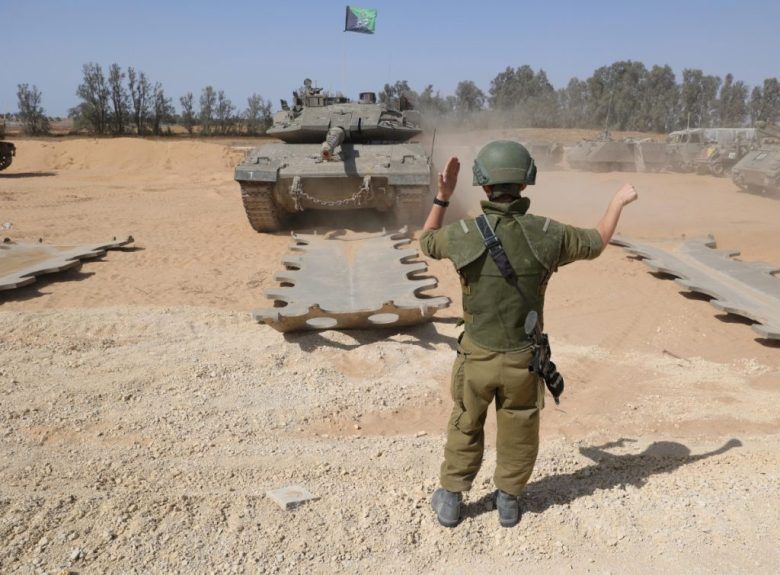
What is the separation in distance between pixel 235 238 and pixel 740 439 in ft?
27.3

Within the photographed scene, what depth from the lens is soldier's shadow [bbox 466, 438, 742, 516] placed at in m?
3.23

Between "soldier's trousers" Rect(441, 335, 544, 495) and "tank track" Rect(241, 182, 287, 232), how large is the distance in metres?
7.78

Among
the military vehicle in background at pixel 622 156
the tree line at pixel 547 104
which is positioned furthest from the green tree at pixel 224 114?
the military vehicle in background at pixel 622 156

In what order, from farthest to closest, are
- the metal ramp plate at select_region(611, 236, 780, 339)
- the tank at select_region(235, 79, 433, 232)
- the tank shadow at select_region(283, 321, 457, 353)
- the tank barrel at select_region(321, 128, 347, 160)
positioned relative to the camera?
the tank at select_region(235, 79, 433, 232) < the tank barrel at select_region(321, 128, 347, 160) < the metal ramp plate at select_region(611, 236, 780, 339) < the tank shadow at select_region(283, 321, 457, 353)

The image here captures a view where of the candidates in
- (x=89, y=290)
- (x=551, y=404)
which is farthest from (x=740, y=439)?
(x=89, y=290)

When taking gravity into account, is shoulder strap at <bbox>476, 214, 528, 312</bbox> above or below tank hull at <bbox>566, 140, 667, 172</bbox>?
above

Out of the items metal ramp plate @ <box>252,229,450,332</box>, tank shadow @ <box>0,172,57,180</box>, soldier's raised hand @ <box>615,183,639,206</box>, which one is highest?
soldier's raised hand @ <box>615,183,639,206</box>

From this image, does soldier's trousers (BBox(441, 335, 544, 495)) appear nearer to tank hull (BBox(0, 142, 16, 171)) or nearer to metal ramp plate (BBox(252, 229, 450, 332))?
metal ramp plate (BBox(252, 229, 450, 332))

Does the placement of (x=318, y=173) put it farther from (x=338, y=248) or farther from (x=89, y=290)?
(x=89, y=290)

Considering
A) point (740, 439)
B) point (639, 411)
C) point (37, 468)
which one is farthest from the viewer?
point (639, 411)

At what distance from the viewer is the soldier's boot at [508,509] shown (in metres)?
2.98

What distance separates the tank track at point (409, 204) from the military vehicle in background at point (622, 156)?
51.2ft

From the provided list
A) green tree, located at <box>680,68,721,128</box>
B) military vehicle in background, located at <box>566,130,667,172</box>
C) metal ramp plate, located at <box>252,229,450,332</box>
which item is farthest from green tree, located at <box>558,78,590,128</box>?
metal ramp plate, located at <box>252,229,450,332</box>

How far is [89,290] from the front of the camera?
7828mm
